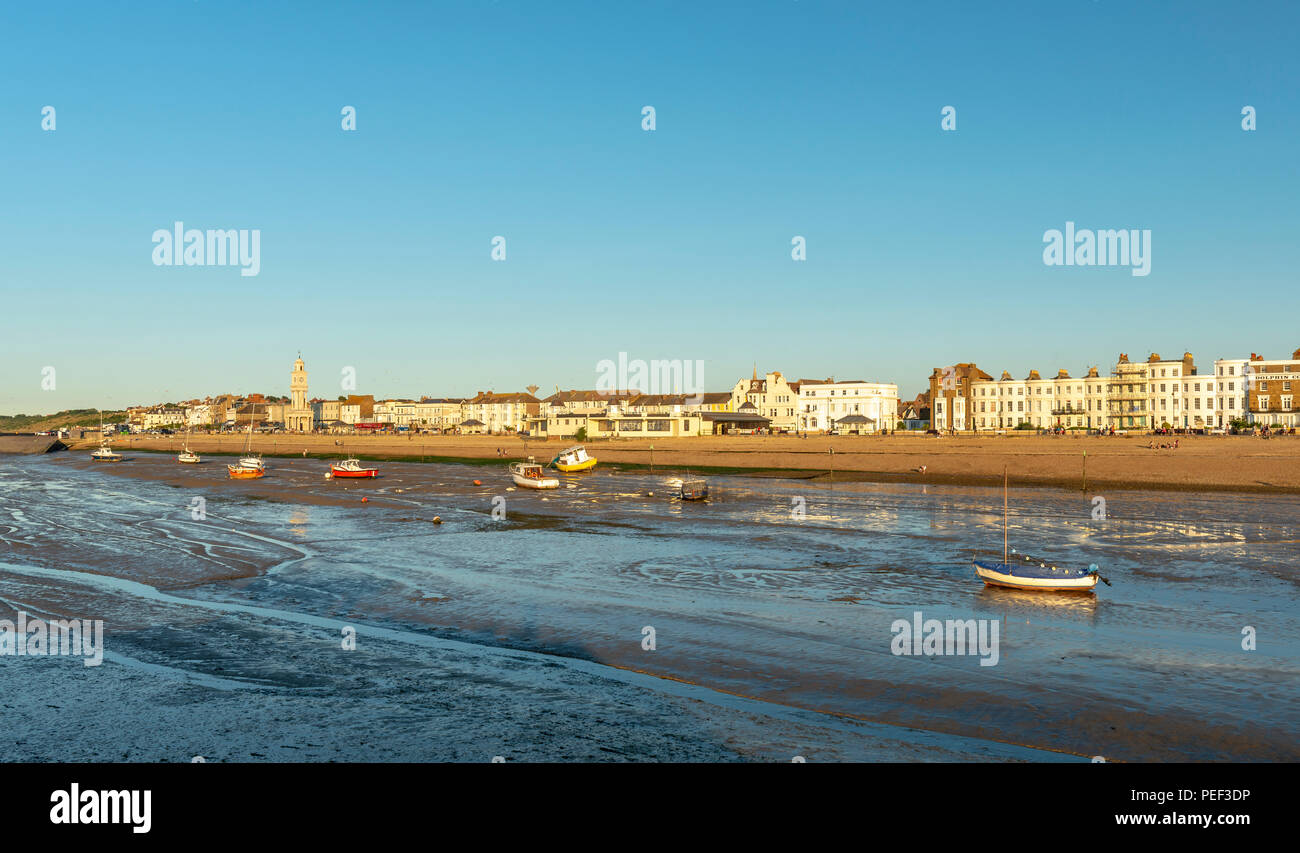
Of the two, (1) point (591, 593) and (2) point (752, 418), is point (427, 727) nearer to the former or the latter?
(1) point (591, 593)

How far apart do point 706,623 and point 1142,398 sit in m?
120

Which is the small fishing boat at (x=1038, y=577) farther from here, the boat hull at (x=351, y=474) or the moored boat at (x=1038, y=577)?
the boat hull at (x=351, y=474)

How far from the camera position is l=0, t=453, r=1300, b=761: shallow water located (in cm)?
1334

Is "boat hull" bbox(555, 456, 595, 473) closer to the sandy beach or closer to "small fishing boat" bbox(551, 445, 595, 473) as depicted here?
"small fishing boat" bbox(551, 445, 595, 473)

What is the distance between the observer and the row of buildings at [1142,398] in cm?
11544

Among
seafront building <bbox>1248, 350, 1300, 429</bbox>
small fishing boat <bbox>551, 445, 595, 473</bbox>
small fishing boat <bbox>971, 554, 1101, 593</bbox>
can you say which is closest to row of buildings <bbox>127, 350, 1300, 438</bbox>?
seafront building <bbox>1248, 350, 1300, 429</bbox>

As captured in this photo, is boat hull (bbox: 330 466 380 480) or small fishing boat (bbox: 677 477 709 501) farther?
boat hull (bbox: 330 466 380 480)

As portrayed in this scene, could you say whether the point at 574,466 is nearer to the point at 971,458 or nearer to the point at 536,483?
the point at 536,483

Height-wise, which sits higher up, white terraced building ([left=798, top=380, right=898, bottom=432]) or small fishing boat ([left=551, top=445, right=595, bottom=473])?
white terraced building ([left=798, top=380, right=898, bottom=432])

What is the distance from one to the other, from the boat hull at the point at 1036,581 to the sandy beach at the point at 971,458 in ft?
120

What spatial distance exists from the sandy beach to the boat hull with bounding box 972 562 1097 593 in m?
36.5

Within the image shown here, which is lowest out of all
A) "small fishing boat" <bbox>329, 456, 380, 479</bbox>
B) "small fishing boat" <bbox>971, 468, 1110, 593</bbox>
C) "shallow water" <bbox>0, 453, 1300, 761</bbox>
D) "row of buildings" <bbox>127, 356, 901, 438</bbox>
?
"shallow water" <bbox>0, 453, 1300, 761</bbox>
